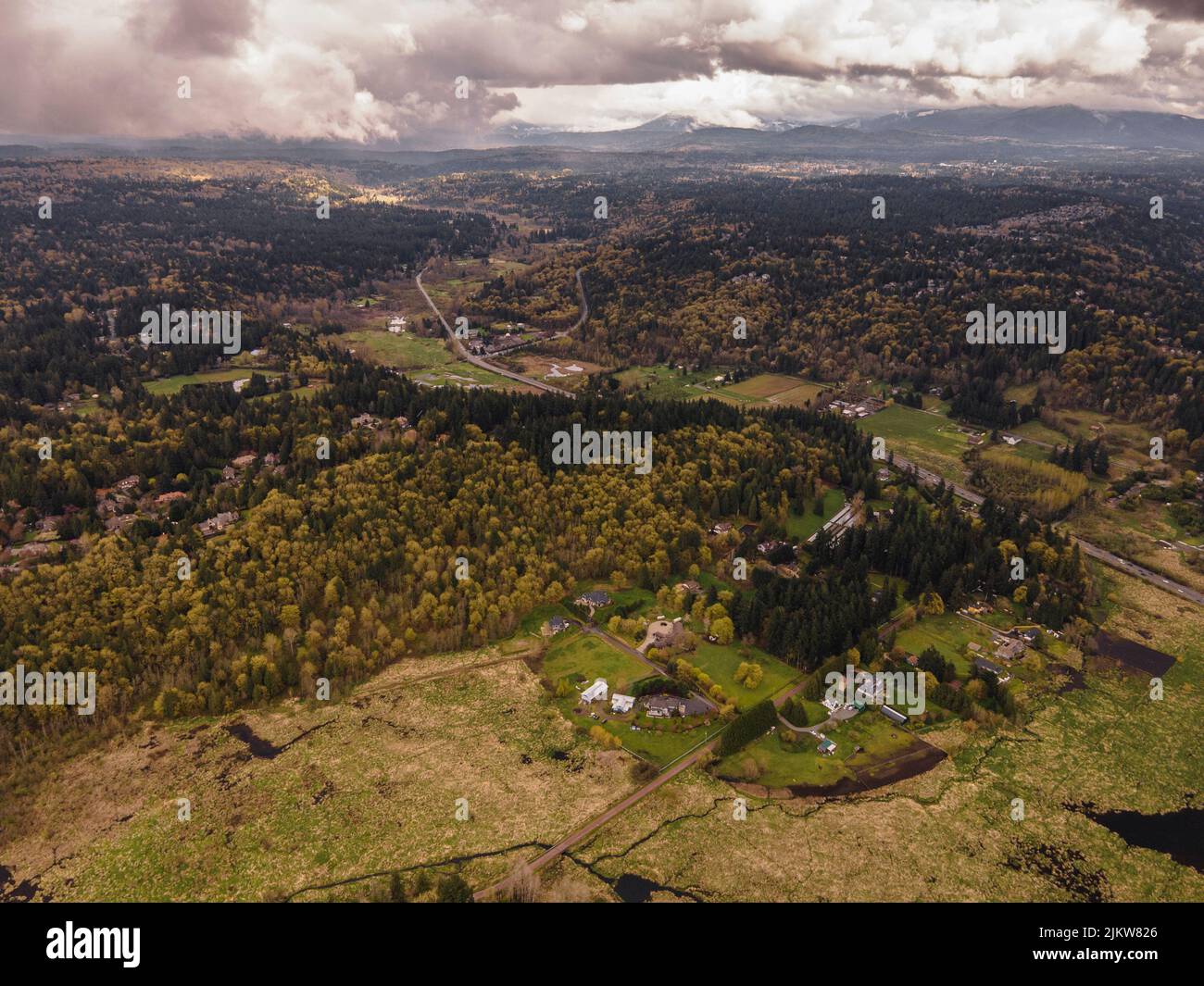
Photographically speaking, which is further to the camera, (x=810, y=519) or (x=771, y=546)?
Result: (x=810, y=519)

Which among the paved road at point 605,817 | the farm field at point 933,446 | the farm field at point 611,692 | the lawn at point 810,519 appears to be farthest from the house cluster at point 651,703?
the farm field at point 933,446

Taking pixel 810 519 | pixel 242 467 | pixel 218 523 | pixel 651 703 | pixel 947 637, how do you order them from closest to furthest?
pixel 651 703
pixel 947 637
pixel 218 523
pixel 810 519
pixel 242 467

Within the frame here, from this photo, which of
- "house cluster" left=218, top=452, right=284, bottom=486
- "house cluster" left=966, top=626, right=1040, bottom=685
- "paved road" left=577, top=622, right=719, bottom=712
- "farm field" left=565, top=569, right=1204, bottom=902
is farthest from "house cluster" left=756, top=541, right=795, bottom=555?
"house cluster" left=218, top=452, right=284, bottom=486

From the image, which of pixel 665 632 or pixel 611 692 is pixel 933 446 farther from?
pixel 611 692

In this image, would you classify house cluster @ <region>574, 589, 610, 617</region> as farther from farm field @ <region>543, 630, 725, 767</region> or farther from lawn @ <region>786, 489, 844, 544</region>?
lawn @ <region>786, 489, 844, 544</region>

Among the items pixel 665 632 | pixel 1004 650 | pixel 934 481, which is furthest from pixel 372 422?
pixel 1004 650

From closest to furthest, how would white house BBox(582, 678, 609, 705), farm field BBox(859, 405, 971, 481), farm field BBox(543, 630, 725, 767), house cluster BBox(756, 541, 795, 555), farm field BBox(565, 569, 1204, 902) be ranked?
farm field BBox(565, 569, 1204, 902) < farm field BBox(543, 630, 725, 767) < white house BBox(582, 678, 609, 705) < house cluster BBox(756, 541, 795, 555) < farm field BBox(859, 405, 971, 481)

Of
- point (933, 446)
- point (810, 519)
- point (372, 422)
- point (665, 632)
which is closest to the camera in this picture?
point (665, 632)
